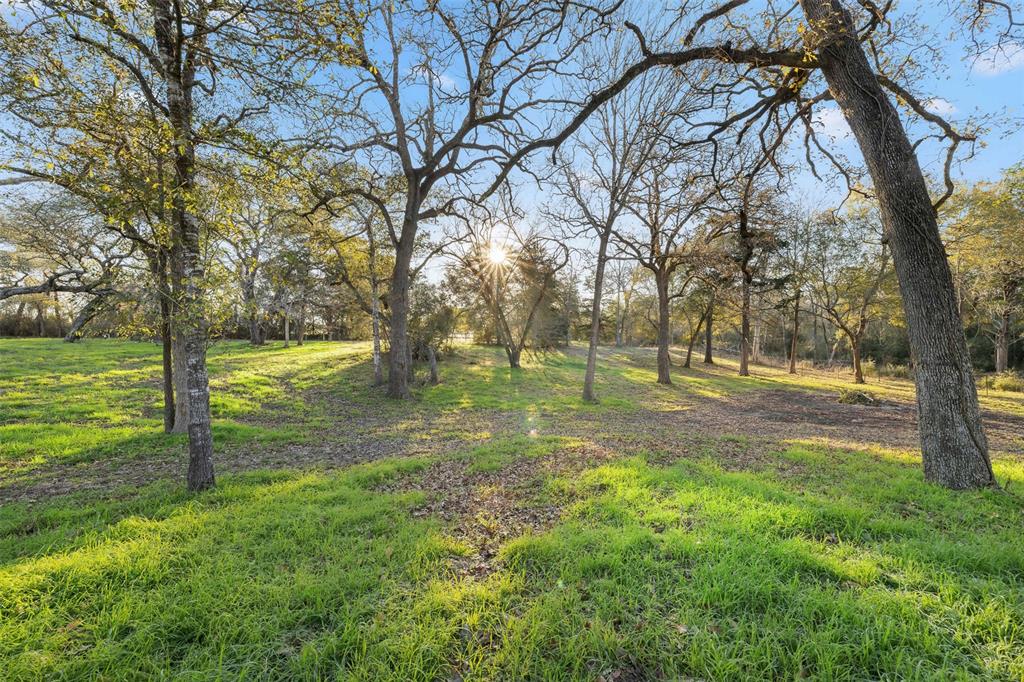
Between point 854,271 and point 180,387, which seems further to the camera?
point 854,271

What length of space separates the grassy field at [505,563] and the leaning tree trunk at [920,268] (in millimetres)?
708

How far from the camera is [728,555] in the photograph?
3512 millimetres

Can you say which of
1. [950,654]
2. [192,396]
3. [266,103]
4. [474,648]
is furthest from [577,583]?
[266,103]

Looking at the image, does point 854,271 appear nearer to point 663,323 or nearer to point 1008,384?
point 1008,384

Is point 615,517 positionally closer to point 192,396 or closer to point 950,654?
point 950,654

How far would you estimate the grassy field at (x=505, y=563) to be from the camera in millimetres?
2559

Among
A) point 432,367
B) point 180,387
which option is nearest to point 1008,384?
point 432,367

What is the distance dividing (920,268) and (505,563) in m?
6.47

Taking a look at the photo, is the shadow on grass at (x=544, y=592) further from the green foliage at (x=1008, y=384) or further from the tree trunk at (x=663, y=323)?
the green foliage at (x=1008, y=384)

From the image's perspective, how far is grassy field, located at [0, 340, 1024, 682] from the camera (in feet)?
8.39

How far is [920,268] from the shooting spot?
5059 mm

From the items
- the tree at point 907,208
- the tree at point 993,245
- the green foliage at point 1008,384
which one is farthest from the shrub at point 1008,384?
the tree at point 907,208

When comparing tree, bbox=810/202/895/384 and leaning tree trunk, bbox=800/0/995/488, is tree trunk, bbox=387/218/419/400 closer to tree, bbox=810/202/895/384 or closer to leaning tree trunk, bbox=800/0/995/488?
leaning tree trunk, bbox=800/0/995/488

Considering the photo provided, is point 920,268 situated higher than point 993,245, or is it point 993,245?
point 993,245
